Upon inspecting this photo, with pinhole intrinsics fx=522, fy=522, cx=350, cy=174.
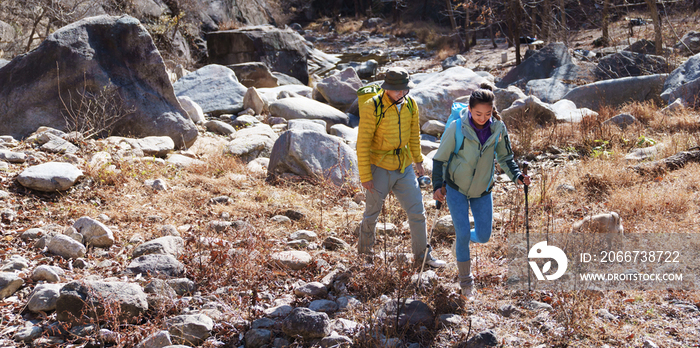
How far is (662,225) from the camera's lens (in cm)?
439

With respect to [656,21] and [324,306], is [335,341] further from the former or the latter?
[656,21]

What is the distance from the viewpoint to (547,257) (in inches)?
153

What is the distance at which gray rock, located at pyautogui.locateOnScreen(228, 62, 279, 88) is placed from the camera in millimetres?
14484

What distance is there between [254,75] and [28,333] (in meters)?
12.1

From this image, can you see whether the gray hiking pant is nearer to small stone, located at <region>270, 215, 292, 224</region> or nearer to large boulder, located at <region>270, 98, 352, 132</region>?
small stone, located at <region>270, 215, 292, 224</region>

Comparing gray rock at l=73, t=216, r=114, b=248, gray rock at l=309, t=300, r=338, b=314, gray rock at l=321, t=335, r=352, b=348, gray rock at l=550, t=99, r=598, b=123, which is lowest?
gray rock at l=550, t=99, r=598, b=123

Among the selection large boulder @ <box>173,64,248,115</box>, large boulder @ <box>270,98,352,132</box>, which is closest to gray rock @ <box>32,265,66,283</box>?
large boulder @ <box>270,98,352,132</box>

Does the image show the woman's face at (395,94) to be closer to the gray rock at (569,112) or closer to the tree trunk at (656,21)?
the gray rock at (569,112)

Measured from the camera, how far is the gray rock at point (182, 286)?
358 centimetres

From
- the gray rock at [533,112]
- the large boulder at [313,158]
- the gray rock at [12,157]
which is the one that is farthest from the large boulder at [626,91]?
the gray rock at [12,157]

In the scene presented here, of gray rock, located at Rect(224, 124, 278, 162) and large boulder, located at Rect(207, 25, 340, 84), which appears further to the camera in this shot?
large boulder, located at Rect(207, 25, 340, 84)

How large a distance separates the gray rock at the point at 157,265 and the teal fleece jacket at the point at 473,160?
1.98 m

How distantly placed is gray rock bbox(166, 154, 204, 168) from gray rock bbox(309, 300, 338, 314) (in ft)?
12.5

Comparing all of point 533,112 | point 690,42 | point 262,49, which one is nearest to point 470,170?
point 533,112
